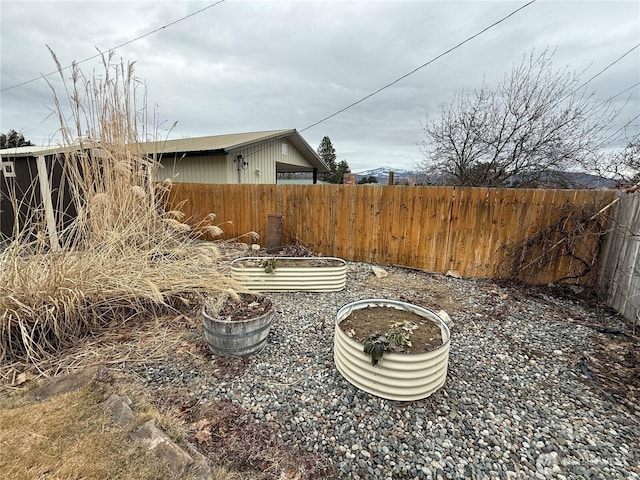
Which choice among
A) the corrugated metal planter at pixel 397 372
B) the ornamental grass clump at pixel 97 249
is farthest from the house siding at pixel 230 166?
the corrugated metal planter at pixel 397 372

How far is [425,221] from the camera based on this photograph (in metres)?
4.37

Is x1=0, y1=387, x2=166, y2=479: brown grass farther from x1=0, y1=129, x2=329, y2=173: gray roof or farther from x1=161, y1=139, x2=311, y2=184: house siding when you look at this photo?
x1=161, y1=139, x2=311, y2=184: house siding

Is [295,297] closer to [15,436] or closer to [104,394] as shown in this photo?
[104,394]

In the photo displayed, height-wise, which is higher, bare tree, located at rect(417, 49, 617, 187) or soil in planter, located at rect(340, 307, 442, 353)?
bare tree, located at rect(417, 49, 617, 187)

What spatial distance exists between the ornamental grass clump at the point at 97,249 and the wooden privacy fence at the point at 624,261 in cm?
418

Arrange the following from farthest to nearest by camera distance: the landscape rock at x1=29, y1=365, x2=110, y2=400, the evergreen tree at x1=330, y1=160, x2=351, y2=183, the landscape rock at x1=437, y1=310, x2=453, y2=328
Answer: the evergreen tree at x1=330, y1=160, x2=351, y2=183
the landscape rock at x1=437, y1=310, x2=453, y2=328
the landscape rock at x1=29, y1=365, x2=110, y2=400

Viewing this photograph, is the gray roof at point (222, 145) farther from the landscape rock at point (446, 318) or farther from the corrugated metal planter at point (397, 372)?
the landscape rock at point (446, 318)

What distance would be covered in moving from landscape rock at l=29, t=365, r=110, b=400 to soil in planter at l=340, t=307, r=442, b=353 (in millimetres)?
1667

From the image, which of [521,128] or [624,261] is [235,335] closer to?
[624,261]

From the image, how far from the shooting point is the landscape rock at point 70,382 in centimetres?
162

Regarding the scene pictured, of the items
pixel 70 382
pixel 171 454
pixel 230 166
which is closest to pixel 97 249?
pixel 70 382

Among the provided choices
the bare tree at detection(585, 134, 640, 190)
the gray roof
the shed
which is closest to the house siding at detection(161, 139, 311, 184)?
the shed

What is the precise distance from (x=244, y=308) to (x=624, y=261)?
13.9 feet

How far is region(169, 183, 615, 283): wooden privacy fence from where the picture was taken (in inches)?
148
